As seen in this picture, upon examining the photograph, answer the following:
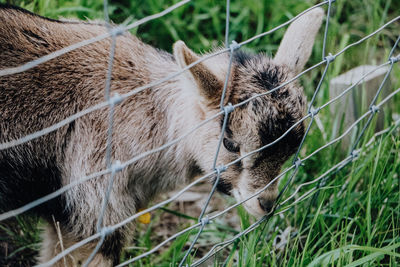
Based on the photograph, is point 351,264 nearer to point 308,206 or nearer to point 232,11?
point 308,206

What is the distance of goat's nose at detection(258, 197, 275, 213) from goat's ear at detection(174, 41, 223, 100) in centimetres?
67

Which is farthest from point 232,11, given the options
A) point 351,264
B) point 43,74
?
point 351,264

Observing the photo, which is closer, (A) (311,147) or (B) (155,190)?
(B) (155,190)

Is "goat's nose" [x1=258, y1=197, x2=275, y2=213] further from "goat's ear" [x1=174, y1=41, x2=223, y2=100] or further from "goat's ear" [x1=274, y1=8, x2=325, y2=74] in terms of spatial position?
"goat's ear" [x1=274, y1=8, x2=325, y2=74]

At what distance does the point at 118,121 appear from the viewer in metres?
2.88

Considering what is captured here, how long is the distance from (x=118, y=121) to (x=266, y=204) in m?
0.98

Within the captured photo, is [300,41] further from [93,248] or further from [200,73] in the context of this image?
[93,248]

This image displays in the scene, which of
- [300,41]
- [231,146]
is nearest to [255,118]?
[231,146]

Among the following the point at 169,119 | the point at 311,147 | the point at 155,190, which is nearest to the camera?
the point at 169,119

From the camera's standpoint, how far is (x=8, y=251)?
3.37 meters

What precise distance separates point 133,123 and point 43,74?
556 millimetres

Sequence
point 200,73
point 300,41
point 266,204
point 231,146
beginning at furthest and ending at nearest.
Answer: point 300,41
point 266,204
point 231,146
point 200,73

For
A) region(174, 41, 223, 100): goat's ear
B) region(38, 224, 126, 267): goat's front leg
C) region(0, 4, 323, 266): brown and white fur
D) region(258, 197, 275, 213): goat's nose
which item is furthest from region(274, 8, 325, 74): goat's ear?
region(38, 224, 126, 267): goat's front leg

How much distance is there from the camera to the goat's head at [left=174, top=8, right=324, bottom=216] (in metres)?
2.71
